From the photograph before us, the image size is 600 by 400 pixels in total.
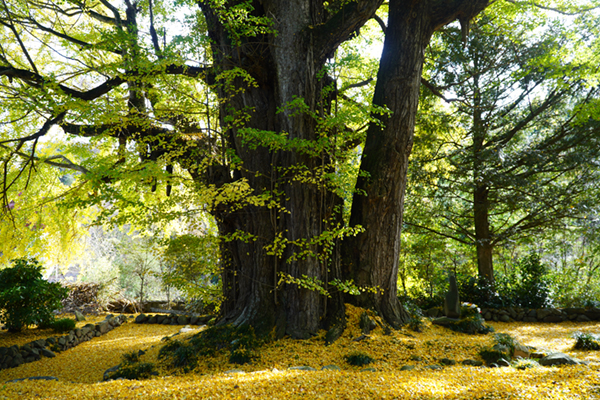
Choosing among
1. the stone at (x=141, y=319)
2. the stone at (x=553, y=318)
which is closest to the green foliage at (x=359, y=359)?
the stone at (x=553, y=318)

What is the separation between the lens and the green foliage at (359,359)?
3480 mm

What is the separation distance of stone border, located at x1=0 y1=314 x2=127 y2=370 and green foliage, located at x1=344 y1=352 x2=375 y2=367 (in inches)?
161

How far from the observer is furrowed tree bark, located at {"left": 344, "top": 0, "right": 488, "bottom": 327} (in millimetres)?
4836

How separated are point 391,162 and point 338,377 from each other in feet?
9.65

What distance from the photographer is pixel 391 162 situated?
484cm

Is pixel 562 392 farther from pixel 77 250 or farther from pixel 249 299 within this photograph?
pixel 77 250

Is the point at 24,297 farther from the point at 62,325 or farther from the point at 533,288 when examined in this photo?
the point at 533,288

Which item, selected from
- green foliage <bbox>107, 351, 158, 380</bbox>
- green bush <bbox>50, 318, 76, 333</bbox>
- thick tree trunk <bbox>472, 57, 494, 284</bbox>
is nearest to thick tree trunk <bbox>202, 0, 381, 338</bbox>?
green foliage <bbox>107, 351, 158, 380</bbox>

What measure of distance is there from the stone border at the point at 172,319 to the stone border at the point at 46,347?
36.0 inches

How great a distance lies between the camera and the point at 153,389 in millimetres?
2529

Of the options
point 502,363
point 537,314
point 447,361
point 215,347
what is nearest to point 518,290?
point 537,314

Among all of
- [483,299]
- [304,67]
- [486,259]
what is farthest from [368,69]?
[483,299]

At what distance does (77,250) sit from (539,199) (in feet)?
31.9

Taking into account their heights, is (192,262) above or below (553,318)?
above
